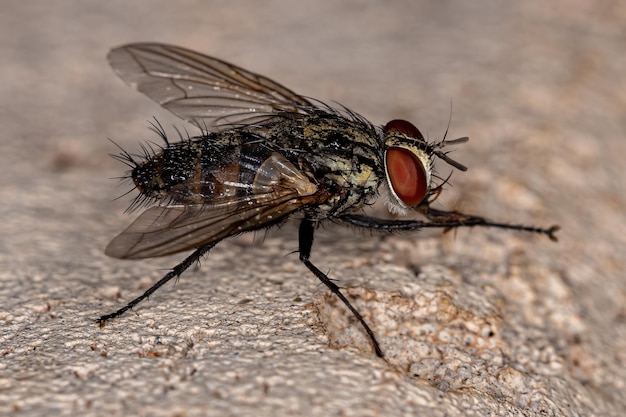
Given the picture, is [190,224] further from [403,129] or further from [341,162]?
[403,129]

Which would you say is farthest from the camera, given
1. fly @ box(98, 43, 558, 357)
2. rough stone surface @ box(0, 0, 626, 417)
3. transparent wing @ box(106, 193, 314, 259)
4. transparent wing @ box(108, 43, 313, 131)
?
transparent wing @ box(108, 43, 313, 131)

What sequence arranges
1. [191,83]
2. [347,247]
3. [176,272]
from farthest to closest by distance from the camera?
1. [191,83]
2. [347,247]
3. [176,272]

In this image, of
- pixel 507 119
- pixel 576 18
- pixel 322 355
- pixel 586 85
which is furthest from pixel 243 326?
pixel 576 18

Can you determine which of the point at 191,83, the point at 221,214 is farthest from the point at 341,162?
the point at 191,83

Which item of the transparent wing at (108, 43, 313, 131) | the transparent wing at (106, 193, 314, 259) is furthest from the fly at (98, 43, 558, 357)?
the transparent wing at (108, 43, 313, 131)

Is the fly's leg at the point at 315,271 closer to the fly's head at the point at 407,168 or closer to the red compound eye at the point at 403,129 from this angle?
the fly's head at the point at 407,168

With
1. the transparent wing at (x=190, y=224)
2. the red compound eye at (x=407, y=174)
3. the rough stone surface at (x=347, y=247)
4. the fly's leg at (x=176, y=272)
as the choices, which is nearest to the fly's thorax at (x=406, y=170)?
the red compound eye at (x=407, y=174)

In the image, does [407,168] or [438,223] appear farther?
[438,223]

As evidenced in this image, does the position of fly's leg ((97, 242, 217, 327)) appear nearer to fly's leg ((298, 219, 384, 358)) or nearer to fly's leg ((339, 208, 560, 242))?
fly's leg ((298, 219, 384, 358))
